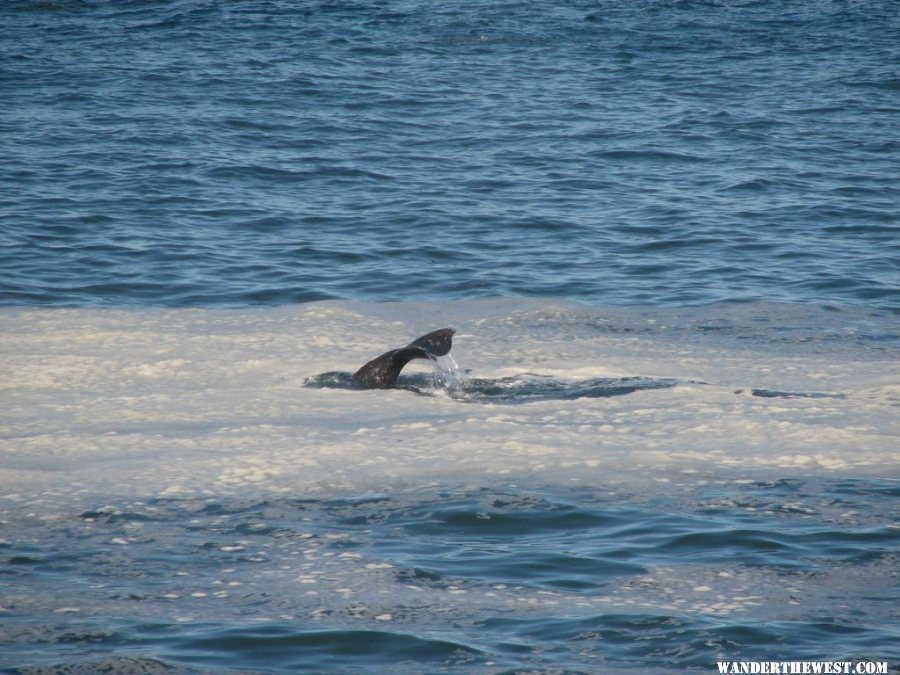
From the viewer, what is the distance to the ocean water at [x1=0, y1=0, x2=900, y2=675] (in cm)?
570

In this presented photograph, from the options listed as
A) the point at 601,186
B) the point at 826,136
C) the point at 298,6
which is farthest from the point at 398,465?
the point at 298,6

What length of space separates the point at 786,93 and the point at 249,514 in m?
18.6

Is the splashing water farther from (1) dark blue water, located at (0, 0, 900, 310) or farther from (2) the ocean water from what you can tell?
(1) dark blue water, located at (0, 0, 900, 310)

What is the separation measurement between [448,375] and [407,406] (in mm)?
640

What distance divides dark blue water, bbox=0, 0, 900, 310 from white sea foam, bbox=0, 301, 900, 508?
1412 millimetres

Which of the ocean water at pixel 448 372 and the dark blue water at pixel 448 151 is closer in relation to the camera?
the ocean water at pixel 448 372

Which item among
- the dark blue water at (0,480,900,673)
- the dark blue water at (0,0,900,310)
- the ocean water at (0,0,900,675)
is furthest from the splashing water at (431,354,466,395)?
the dark blue water at (0,0,900,310)

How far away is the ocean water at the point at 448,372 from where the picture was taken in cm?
570

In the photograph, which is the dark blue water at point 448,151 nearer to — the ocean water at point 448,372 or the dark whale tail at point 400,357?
the ocean water at point 448,372

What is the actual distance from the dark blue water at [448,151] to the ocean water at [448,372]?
0.10 meters

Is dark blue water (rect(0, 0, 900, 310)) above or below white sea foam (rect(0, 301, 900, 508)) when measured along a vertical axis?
above

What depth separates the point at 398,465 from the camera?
7.51 metres

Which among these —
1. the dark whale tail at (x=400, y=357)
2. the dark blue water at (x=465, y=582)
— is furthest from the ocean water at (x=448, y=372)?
the dark whale tail at (x=400, y=357)

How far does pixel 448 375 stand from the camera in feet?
30.4
